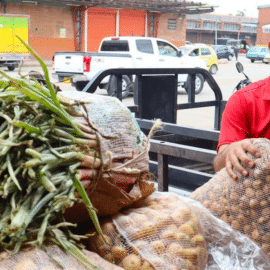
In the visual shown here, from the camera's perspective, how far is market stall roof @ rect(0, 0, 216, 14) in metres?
34.2

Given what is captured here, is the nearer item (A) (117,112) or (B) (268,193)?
(A) (117,112)

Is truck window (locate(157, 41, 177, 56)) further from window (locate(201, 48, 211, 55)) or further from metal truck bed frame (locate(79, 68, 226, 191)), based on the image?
metal truck bed frame (locate(79, 68, 226, 191))

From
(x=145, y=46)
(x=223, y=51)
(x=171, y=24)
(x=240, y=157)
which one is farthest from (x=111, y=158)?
(x=223, y=51)

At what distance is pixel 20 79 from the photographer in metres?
1.47

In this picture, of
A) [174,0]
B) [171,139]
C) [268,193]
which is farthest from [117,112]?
[174,0]

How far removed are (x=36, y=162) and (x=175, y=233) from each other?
507 millimetres

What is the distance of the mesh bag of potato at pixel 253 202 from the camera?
1854 millimetres

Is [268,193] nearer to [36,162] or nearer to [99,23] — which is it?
[36,162]

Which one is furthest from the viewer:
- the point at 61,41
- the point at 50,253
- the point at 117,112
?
the point at 61,41

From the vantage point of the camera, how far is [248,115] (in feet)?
8.26

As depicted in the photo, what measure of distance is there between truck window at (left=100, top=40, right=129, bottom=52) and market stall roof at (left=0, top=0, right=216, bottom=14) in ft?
54.4

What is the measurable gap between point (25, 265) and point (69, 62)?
1413cm

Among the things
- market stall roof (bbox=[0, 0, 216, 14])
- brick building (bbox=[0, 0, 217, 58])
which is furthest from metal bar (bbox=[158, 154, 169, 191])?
market stall roof (bbox=[0, 0, 216, 14])

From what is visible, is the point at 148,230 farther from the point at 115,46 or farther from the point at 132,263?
the point at 115,46
